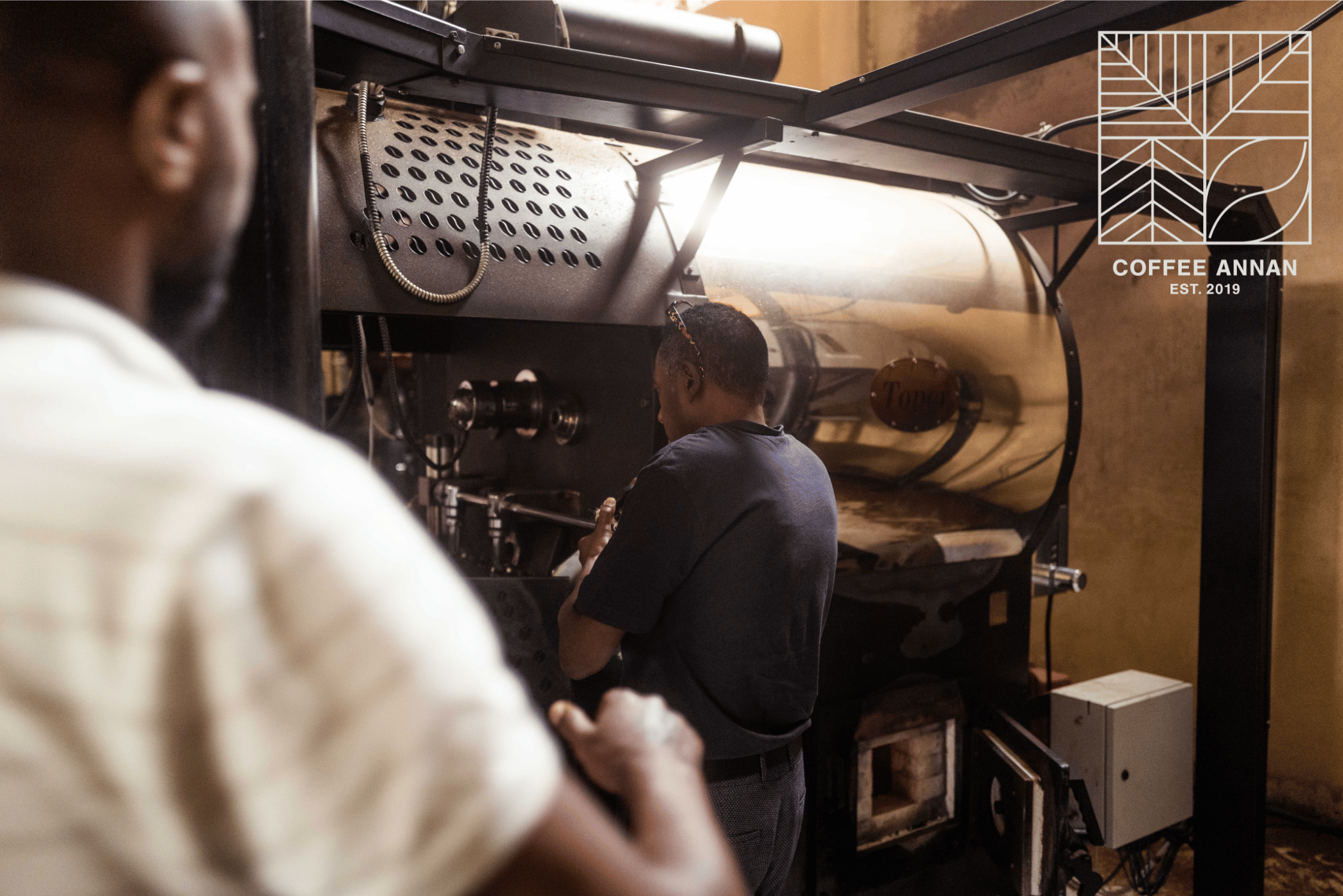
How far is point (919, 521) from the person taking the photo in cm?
216

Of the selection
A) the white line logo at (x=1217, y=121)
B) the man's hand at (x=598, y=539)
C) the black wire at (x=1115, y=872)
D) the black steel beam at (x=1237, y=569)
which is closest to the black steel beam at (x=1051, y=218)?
the white line logo at (x=1217, y=121)

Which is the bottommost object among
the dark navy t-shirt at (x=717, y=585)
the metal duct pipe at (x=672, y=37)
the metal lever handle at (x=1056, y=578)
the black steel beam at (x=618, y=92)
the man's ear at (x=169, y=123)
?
the metal lever handle at (x=1056, y=578)

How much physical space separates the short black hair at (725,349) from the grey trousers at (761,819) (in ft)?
2.10

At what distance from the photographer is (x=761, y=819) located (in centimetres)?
158

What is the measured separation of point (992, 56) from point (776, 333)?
2.28ft

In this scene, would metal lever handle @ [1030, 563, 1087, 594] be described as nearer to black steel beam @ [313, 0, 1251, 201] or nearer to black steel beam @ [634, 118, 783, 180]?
black steel beam @ [313, 0, 1251, 201]

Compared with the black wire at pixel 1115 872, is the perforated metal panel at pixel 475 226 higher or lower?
higher

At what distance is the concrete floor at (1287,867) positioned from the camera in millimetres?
2844

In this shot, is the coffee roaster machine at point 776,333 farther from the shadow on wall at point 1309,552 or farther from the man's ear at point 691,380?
the shadow on wall at point 1309,552

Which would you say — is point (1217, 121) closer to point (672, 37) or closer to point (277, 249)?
point (672, 37)

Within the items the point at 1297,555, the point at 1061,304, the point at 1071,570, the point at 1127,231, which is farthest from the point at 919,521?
the point at 1127,231

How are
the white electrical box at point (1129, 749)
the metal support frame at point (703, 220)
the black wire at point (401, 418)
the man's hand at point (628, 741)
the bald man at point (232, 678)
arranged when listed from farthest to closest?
the white electrical box at point (1129, 749)
the black wire at point (401, 418)
the metal support frame at point (703, 220)
the man's hand at point (628, 741)
the bald man at point (232, 678)

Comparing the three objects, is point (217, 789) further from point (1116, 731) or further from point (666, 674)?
point (1116, 731)

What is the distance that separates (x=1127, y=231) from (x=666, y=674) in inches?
117
